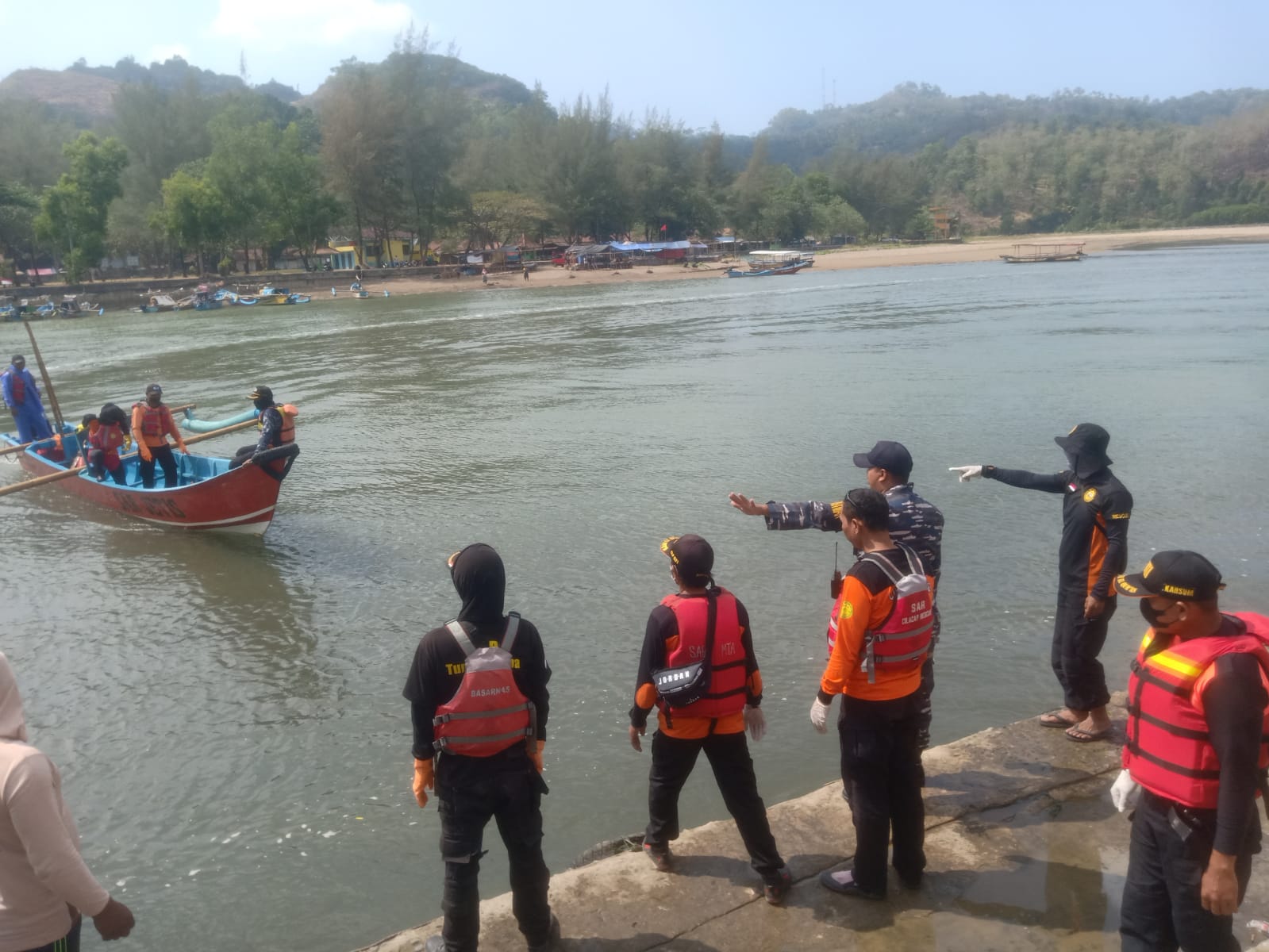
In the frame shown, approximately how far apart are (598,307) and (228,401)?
27.4 metres

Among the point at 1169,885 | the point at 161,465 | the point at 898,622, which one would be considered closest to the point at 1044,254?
the point at 161,465

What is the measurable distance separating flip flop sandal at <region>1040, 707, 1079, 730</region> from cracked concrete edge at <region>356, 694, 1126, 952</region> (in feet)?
0.15

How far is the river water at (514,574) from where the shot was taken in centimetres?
596

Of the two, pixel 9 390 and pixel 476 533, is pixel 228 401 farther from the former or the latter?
pixel 476 533

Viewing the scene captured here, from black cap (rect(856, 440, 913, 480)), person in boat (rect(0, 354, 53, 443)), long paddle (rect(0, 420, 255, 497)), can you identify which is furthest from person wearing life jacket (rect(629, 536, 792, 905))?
person in boat (rect(0, 354, 53, 443))

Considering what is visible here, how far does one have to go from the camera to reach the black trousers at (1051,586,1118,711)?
5.15 metres

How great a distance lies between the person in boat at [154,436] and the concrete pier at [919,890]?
35.8 ft

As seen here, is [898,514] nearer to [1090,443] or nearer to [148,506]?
[1090,443]

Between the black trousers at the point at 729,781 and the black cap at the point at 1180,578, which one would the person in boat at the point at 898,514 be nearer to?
the black trousers at the point at 729,781

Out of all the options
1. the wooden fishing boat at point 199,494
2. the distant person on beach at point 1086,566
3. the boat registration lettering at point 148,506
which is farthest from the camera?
the boat registration lettering at point 148,506

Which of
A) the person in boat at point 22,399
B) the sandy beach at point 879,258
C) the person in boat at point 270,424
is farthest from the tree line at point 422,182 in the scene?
the person in boat at point 270,424

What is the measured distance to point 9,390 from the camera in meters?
16.7

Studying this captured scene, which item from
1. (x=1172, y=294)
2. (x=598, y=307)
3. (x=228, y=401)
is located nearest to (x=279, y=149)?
(x=598, y=307)

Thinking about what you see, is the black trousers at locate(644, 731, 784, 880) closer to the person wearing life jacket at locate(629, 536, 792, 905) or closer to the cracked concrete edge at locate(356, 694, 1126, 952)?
the person wearing life jacket at locate(629, 536, 792, 905)
